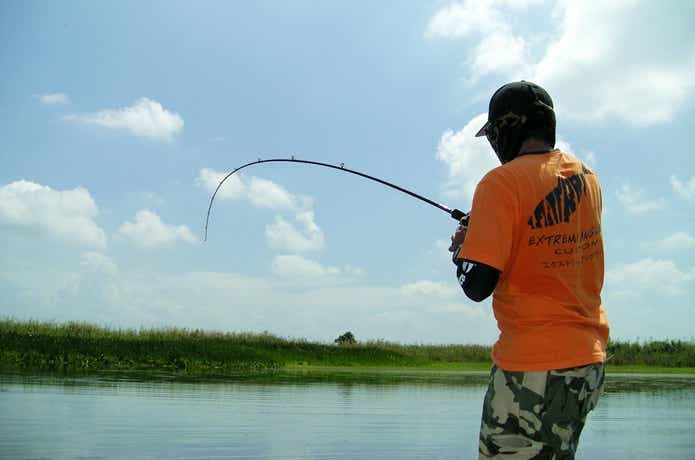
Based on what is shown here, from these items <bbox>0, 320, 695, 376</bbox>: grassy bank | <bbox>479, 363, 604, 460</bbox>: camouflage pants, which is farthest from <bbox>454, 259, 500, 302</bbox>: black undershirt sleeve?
<bbox>0, 320, 695, 376</bbox>: grassy bank

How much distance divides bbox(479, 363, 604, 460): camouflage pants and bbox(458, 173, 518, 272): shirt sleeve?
15.5 inches

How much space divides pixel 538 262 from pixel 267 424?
20.1 feet

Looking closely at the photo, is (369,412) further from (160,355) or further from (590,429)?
(160,355)

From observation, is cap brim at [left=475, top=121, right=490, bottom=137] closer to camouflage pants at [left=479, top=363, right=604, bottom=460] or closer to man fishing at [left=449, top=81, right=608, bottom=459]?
man fishing at [left=449, top=81, right=608, bottom=459]

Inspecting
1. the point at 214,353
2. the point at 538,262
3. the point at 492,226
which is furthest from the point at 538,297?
the point at 214,353

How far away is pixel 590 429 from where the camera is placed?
8.88 m

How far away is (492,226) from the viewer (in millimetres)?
2551

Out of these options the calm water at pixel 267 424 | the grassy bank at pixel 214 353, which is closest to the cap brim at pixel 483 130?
the calm water at pixel 267 424

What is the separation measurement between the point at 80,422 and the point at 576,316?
21.2 feet

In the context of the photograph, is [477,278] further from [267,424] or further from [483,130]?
[267,424]

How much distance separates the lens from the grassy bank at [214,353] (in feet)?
71.7

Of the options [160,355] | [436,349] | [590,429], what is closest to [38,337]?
[160,355]

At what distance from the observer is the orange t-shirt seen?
2514 mm

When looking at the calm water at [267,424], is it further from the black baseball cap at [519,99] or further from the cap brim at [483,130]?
the black baseball cap at [519,99]
